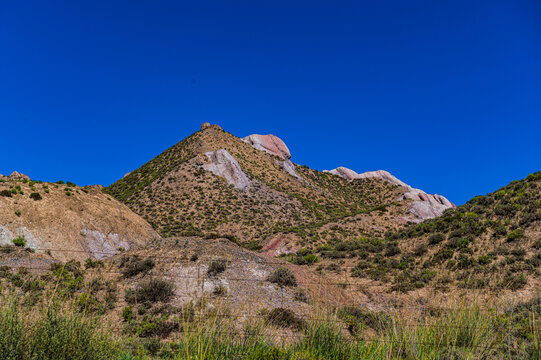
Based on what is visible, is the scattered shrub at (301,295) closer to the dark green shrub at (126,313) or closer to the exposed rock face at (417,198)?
the dark green shrub at (126,313)

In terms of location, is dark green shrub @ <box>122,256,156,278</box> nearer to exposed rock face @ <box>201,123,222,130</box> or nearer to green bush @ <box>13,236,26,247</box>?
green bush @ <box>13,236,26,247</box>

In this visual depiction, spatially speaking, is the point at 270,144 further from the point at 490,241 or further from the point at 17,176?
the point at 490,241

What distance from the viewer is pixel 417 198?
266 ft

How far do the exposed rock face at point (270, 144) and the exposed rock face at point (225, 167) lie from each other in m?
30.8

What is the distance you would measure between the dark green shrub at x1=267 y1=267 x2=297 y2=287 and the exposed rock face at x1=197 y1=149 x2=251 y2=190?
50.0 metres

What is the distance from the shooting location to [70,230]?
29.1m

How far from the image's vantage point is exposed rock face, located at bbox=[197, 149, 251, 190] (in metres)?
70.3

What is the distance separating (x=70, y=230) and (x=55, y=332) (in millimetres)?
27411

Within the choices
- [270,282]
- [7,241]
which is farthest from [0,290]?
[7,241]

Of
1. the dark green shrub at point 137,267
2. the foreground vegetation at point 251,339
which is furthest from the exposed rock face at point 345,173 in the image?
the foreground vegetation at point 251,339

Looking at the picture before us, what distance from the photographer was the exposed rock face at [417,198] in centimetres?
6869

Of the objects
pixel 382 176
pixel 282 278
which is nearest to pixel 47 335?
pixel 282 278

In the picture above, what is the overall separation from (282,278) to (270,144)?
3626 inches

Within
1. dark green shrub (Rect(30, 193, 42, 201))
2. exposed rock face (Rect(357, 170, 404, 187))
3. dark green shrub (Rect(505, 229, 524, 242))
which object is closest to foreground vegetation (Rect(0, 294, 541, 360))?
dark green shrub (Rect(505, 229, 524, 242))
